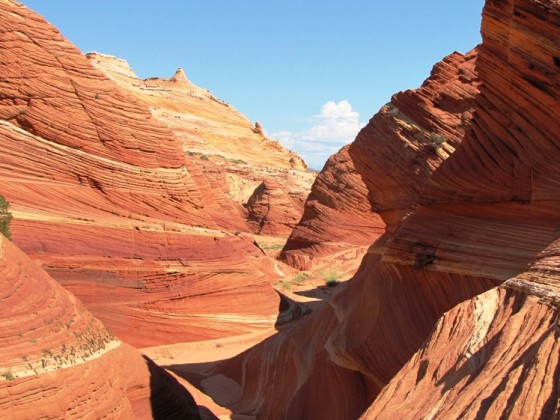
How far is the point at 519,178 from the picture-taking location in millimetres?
→ 7059

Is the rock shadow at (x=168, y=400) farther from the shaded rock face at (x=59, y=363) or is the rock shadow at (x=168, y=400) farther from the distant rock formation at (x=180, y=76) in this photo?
the distant rock formation at (x=180, y=76)

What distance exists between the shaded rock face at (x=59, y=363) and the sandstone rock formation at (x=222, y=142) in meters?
31.2

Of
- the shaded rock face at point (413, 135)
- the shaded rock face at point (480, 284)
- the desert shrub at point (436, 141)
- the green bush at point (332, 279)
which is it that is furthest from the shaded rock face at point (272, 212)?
the shaded rock face at point (480, 284)

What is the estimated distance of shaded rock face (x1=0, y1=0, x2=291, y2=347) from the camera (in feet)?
50.4

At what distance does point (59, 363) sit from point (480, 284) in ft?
16.9

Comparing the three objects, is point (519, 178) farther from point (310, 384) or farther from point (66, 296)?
point (66, 296)

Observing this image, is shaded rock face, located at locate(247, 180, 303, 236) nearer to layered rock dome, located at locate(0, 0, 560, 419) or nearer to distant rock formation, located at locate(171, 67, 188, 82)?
layered rock dome, located at locate(0, 0, 560, 419)

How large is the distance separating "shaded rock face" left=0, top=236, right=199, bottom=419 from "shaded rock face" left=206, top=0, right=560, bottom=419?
2.82 m

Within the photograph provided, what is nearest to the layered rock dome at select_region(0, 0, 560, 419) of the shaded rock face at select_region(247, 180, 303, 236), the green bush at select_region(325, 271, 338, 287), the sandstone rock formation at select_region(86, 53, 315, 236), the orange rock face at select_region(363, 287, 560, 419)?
the orange rock face at select_region(363, 287, 560, 419)

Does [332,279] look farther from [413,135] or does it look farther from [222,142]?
[222,142]

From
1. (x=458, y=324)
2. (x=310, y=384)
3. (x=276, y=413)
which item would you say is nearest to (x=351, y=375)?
(x=310, y=384)

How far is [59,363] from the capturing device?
762cm

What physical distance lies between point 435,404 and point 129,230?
43.9 feet

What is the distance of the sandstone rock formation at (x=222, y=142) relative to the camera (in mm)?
47250
